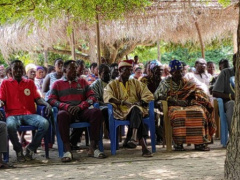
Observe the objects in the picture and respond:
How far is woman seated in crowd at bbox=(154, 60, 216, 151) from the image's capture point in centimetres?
726

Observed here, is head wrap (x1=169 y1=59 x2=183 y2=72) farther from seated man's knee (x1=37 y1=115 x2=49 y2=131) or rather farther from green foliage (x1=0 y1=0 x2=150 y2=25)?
seated man's knee (x1=37 y1=115 x2=49 y2=131)

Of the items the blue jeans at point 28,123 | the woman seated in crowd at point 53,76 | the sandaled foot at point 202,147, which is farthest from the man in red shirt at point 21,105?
the sandaled foot at point 202,147

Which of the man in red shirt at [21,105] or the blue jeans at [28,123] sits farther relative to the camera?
the man in red shirt at [21,105]

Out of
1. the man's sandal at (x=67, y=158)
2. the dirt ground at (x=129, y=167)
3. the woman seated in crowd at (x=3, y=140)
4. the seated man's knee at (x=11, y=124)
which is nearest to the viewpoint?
the dirt ground at (x=129, y=167)

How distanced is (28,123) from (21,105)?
379mm

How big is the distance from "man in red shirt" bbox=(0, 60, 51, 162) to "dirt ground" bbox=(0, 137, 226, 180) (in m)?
0.29

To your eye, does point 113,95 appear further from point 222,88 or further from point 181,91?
point 222,88

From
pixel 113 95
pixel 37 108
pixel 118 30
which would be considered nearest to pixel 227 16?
pixel 118 30

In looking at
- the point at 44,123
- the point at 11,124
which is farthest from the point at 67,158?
the point at 11,124

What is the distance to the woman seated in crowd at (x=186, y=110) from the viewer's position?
726 centimetres

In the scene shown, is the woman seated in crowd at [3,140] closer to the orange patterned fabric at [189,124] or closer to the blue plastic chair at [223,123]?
the orange patterned fabric at [189,124]

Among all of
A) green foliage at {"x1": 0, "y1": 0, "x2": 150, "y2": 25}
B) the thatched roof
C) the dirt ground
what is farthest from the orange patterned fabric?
the thatched roof

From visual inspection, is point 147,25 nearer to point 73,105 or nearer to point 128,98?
point 128,98

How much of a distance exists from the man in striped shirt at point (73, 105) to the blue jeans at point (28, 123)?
0.87 ft
